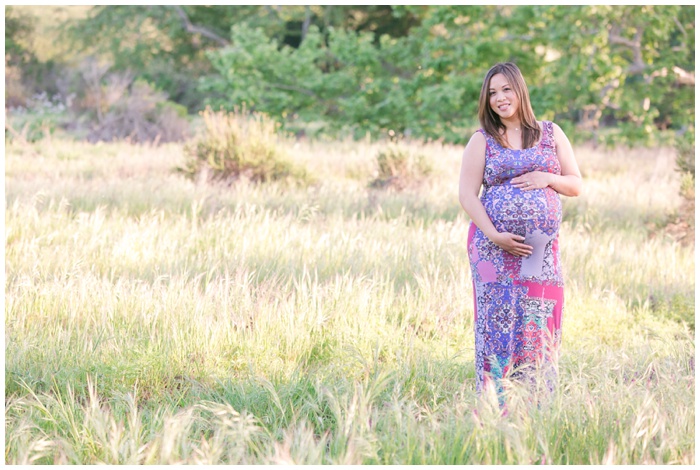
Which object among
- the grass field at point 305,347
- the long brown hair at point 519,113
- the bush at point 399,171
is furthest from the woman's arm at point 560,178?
the bush at point 399,171

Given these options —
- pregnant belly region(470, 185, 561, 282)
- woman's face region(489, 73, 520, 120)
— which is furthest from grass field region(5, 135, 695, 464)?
woman's face region(489, 73, 520, 120)

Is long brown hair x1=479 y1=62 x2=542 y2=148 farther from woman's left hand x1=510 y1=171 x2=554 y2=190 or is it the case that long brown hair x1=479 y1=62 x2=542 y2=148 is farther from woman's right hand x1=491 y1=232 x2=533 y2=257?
woman's right hand x1=491 y1=232 x2=533 y2=257

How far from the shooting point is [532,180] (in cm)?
371

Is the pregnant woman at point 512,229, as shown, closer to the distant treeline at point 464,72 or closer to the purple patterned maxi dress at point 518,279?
the purple patterned maxi dress at point 518,279

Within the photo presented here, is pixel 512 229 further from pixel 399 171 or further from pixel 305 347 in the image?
pixel 399 171

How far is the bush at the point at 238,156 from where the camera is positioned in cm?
1109

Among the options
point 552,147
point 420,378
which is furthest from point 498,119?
point 420,378

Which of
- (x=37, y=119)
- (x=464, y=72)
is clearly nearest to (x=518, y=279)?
(x=464, y=72)

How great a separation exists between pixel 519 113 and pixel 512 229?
23.3 inches

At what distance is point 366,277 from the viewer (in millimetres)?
5422

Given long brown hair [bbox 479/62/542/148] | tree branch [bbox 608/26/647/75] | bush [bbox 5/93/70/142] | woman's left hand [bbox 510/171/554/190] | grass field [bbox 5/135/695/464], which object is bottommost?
bush [bbox 5/93/70/142]

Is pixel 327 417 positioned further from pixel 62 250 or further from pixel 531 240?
pixel 62 250

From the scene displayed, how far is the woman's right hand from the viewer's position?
3594 millimetres

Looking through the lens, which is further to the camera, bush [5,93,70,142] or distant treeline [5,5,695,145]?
bush [5,93,70,142]
